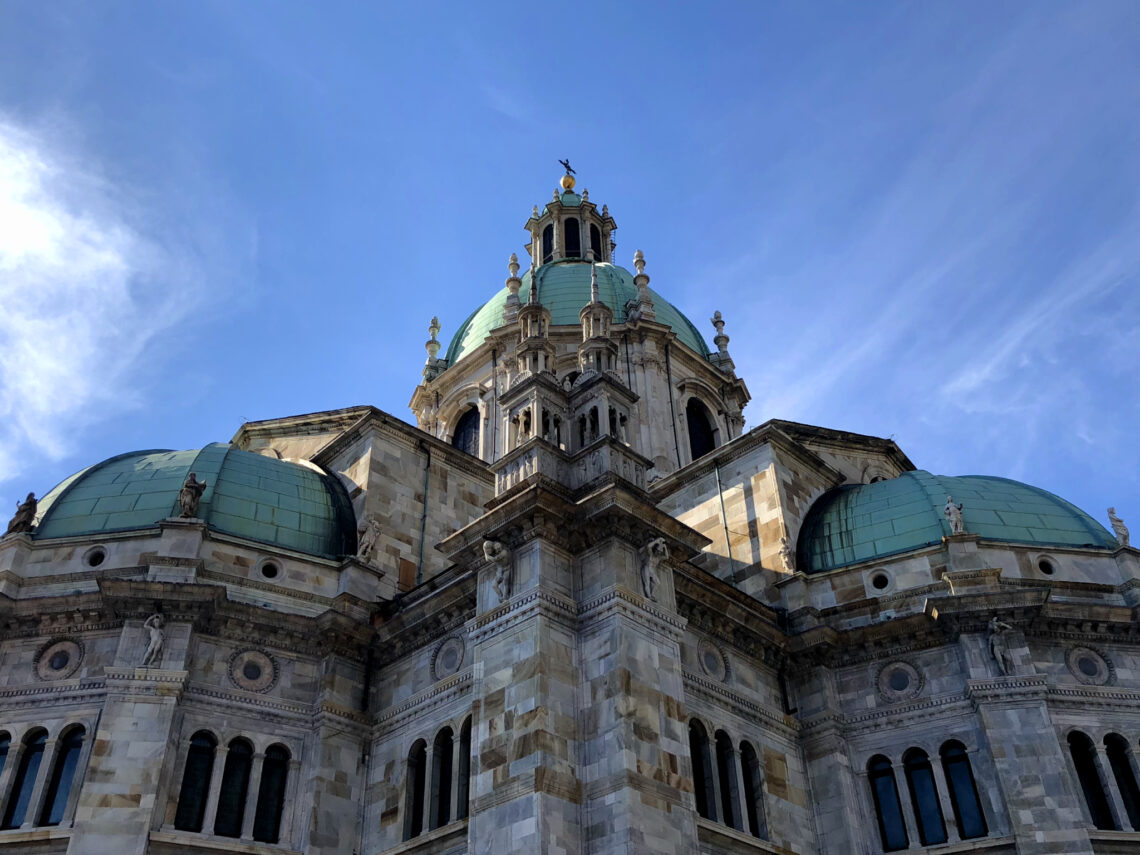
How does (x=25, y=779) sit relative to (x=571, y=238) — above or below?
below

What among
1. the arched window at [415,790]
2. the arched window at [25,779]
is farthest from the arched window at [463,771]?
the arched window at [25,779]

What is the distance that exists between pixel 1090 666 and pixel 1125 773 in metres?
2.54

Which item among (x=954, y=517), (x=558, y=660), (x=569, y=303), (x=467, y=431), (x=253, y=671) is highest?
(x=569, y=303)

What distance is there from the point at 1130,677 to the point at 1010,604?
11.3 feet

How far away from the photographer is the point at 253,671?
2630cm

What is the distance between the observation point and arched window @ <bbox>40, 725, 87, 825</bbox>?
23641 millimetres

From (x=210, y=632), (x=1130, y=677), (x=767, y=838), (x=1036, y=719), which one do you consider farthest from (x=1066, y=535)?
(x=210, y=632)

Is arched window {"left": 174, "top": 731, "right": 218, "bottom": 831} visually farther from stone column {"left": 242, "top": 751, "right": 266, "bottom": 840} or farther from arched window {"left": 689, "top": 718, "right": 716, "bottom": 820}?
arched window {"left": 689, "top": 718, "right": 716, "bottom": 820}

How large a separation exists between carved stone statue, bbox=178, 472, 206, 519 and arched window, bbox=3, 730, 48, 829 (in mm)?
5907

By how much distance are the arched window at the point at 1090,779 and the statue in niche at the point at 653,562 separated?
10370 mm

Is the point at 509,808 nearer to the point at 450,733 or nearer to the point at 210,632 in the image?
the point at 450,733

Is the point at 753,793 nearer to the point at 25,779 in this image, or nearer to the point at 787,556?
the point at 787,556

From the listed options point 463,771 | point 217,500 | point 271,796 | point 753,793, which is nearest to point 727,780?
point 753,793

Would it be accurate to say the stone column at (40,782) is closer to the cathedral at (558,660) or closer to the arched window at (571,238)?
the cathedral at (558,660)
